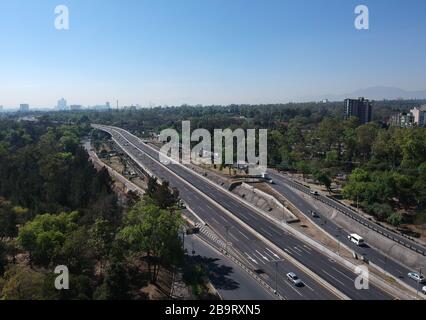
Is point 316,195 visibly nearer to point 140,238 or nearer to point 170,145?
point 140,238


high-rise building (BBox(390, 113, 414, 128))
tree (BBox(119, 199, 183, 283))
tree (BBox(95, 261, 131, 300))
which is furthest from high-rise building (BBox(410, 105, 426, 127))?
tree (BBox(95, 261, 131, 300))

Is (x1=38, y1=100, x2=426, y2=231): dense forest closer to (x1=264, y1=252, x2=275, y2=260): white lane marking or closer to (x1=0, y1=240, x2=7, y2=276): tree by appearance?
(x1=264, y1=252, x2=275, y2=260): white lane marking

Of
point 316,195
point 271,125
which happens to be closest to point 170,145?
point 271,125

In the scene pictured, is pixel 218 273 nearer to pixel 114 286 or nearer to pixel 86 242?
pixel 114 286

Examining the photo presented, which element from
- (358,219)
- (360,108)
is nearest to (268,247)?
(358,219)

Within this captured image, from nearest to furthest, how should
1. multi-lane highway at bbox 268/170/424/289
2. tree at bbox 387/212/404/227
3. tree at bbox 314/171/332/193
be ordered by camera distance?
multi-lane highway at bbox 268/170/424/289, tree at bbox 387/212/404/227, tree at bbox 314/171/332/193

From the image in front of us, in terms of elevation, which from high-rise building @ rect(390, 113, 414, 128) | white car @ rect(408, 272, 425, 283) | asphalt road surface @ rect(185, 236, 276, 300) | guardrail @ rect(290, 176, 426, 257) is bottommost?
white car @ rect(408, 272, 425, 283)
